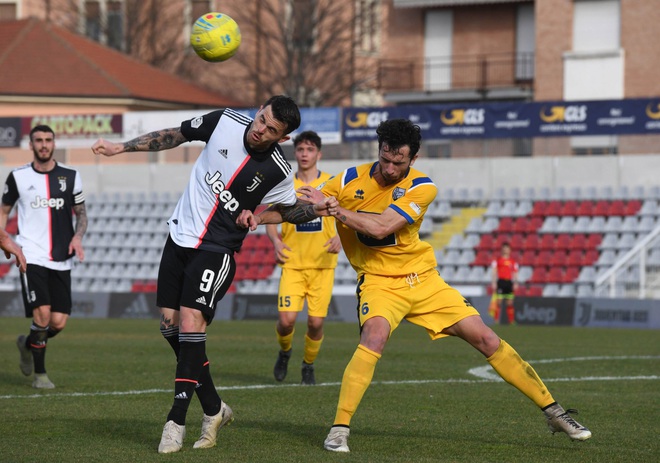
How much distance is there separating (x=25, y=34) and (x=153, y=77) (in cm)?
531

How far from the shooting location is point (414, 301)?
26.2 ft

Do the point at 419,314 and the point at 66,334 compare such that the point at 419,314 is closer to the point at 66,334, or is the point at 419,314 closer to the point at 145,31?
the point at 66,334

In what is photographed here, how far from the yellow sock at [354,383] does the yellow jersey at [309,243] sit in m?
4.59

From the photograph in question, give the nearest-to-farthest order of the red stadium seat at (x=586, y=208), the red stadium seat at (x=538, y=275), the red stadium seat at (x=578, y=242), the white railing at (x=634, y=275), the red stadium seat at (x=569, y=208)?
1. the white railing at (x=634, y=275)
2. the red stadium seat at (x=538, y=275)
3. the red stadium seat at (x=578, y=242)
4. the red stadium seat at (x=586, y=208)
5. the red stadium seat at (x=569, y=208)

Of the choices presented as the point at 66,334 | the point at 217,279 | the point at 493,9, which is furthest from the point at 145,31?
the point at 217,279

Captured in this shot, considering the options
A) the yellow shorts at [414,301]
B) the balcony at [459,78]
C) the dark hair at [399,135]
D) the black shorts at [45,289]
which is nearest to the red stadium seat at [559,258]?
the balcony at [459,78]

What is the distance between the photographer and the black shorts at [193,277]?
25.2 feet

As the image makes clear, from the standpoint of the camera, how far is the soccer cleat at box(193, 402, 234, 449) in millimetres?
7691

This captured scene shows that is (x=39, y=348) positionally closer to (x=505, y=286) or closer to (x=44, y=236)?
(x=44, y=236)

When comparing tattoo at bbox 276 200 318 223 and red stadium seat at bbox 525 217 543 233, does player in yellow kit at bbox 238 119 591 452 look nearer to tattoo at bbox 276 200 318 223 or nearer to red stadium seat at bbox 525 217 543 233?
tattoo at bbox 276 200 318 223

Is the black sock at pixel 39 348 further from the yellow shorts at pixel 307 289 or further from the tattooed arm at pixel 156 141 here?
the tattooed arm at pixel 156 141

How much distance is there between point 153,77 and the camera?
4362 centimetres

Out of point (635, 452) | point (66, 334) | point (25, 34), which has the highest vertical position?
point (25, 34)

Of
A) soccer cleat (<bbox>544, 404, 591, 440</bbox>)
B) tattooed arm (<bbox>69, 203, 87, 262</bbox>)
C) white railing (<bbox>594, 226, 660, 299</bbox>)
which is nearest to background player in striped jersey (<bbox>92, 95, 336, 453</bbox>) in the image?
soccer cleat (<bbox>544, 404, 591, 440</bbox>)
